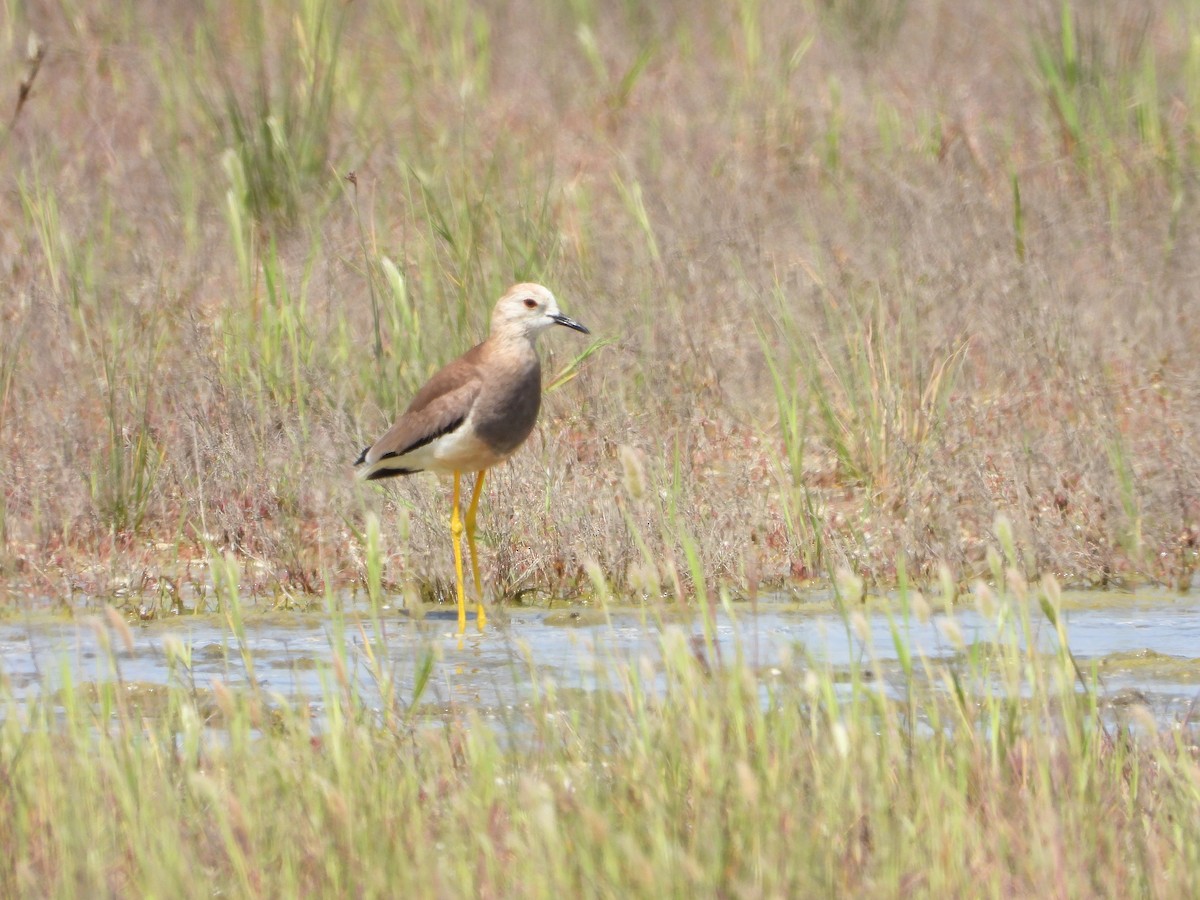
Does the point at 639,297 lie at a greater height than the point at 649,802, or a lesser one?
greater

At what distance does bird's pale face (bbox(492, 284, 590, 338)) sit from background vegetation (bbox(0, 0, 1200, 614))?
0.48 meters

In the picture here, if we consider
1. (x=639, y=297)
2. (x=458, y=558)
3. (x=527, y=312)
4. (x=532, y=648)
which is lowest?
(x=532, y=648)

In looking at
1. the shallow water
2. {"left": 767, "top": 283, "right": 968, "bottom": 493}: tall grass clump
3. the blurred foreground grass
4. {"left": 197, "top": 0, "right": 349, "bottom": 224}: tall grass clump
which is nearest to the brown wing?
the shallow water

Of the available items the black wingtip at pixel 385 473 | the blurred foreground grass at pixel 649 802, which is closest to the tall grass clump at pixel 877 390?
the black wingtip at pixel 385 473

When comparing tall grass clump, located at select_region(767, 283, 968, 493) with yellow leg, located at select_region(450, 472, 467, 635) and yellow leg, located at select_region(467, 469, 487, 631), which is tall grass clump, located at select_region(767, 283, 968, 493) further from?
yellow leg, located at select_region(450, 472, 467, 635)

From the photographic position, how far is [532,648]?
6.00 m

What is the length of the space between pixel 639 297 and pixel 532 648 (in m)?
3.36

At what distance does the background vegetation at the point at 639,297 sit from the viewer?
7055mm

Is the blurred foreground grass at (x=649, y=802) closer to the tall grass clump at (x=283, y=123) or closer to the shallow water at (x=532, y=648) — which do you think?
Answer: the shallow water at (x=532, y=648)

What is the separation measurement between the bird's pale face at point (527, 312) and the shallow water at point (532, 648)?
1.12 m

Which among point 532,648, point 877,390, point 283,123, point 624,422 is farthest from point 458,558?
point 283,123

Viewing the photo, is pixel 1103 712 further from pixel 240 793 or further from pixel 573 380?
pixel 573 380

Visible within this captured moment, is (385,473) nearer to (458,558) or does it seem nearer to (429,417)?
(429,417)

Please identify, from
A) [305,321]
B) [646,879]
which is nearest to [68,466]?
[305,321]
